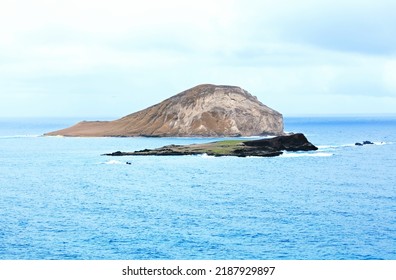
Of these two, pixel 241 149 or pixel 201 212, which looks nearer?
pixel 201 212

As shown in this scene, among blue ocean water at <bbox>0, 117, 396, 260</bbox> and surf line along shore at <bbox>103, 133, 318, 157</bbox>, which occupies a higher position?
Result: surf line along shore at <bbox>103, 133, 318, 157</bbox>

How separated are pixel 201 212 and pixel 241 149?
72.0 m

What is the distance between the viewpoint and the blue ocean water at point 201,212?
139ft

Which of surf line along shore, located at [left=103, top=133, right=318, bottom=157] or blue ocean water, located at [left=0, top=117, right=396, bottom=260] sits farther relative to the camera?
surf line along shore, located at [left=103, top=133, right=318, bottom=157]

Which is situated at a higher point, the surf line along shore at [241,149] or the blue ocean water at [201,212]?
the surf line along shore at [241,149]

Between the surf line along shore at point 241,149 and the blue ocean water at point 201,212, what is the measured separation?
22073mm

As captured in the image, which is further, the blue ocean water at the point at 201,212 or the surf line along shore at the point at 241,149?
the surf line along shore at the point at 241,149

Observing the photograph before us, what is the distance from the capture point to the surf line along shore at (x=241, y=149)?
408ft

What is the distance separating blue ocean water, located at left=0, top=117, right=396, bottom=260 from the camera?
42.2 meters

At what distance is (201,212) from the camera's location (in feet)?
184

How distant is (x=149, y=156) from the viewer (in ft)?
406

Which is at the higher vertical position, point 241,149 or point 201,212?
point 241,149

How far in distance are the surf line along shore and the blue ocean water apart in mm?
22073

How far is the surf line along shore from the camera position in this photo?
124 metres
